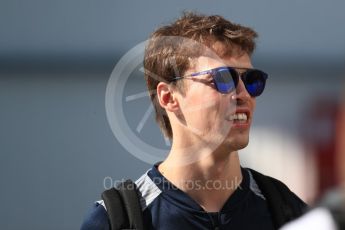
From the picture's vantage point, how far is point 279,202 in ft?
8.01

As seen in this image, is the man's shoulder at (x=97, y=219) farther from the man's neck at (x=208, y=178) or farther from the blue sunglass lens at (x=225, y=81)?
the blue sunglass lens at (x=225, y=81)

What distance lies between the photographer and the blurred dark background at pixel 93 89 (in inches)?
134

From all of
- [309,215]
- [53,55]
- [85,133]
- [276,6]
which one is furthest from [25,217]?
[309,215]

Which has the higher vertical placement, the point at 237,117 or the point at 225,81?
the point at 225,81

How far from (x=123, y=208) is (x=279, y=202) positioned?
48cm

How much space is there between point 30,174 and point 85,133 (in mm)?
301

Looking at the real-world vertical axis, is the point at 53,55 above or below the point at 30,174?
above

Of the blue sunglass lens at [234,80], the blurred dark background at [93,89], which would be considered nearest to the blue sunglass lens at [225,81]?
the blue sunglass lens at [234,80]

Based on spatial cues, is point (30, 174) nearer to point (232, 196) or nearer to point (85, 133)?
point (85, 133)

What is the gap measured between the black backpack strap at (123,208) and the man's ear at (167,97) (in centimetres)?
34

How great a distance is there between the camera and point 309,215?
156cm

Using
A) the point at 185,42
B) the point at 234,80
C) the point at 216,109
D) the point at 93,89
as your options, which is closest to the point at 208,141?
the point at 216,109

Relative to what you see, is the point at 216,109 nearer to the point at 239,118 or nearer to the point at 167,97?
the point at 239,118

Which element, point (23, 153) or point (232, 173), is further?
point (23, 153)
